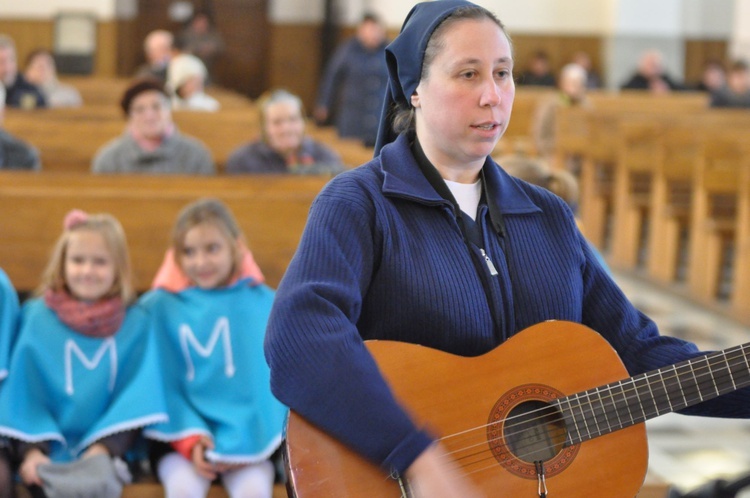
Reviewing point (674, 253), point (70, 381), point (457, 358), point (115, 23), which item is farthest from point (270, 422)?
point (115, 23)

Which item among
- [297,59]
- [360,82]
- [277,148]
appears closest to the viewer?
[277,148]

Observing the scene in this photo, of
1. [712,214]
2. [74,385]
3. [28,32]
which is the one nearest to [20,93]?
[712,214]

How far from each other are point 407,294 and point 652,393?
48cm

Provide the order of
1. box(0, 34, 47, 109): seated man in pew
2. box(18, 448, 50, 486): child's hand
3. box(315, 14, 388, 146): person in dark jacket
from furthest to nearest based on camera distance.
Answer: box(315, 14, 388, 146): person in dark jacket
box(0, 34, 47, 109): seated man in pew
box(18, 448, 50, 486): child's hand

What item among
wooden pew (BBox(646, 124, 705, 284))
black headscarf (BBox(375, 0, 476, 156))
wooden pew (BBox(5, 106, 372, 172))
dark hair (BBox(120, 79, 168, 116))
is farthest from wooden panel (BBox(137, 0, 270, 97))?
black headscarf (BBox(375, 0, 476, 156))

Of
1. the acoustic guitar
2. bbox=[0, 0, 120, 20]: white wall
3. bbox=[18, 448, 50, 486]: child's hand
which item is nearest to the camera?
the acoustic guitar

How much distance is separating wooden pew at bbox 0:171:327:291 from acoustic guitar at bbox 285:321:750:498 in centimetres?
242

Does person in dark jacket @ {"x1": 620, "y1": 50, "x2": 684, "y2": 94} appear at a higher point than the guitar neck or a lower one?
higher

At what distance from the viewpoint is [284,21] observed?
18.8 m

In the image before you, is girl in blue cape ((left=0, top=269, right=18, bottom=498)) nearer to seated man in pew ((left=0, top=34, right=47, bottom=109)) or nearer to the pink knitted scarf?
the pink knitted scarf

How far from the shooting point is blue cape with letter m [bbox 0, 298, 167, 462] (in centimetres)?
334

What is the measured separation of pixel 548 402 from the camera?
77.6 inches

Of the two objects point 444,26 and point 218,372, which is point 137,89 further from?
point 444,26

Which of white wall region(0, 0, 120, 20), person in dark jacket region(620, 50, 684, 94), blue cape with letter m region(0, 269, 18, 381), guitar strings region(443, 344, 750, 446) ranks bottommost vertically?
blue cape with letter m region(0, 269, 18, 381)
